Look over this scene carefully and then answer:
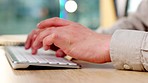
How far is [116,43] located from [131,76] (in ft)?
0.39

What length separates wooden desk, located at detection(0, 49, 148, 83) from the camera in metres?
0.67

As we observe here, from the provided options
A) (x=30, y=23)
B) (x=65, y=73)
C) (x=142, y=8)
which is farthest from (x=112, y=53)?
(x=30, y=23)

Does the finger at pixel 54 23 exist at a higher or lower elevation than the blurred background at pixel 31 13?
higher

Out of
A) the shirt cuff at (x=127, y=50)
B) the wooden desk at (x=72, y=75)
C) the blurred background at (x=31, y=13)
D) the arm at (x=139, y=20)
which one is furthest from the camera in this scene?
the blurred background at (x=31, y=13)

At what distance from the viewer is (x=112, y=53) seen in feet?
2.75

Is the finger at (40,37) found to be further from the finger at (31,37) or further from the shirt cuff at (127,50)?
the shirt cuff at (127,50)

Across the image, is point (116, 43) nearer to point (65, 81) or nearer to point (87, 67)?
point (87, 67)

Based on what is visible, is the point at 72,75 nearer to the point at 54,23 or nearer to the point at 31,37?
the point at 54,23

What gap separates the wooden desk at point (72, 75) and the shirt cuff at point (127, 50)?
0.08 ft

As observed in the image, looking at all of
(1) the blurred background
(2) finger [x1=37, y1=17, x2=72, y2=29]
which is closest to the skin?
(2) finger [x1=37, y1=17, x2=72, y2=29]

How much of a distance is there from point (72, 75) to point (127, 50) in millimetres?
168

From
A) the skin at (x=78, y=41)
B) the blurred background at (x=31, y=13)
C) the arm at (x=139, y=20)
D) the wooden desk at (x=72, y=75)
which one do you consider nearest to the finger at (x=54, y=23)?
the skin at (x=78, y=41)

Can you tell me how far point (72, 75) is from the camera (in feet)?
2.42

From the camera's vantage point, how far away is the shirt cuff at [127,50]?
81cm
